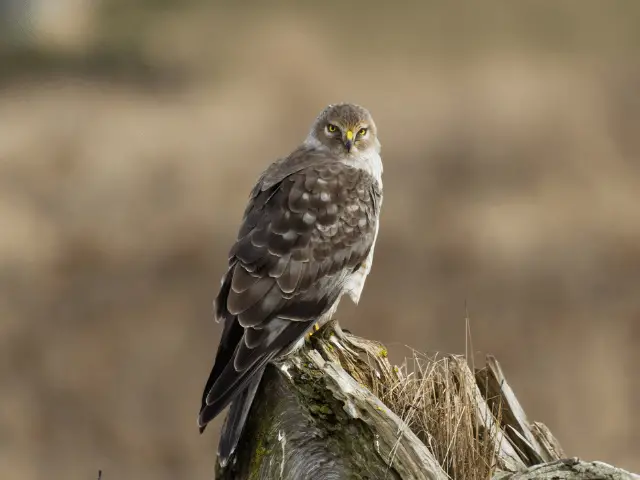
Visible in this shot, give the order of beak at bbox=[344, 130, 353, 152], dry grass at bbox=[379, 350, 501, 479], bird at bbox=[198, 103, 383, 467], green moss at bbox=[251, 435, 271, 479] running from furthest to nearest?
beak at bbox=[344, 130, 353, 152]
bird at bbox=[198, 103, 383, 467]
green moss at bbox=[251, 435, 271, 479]
dry grass at bbox=[379, 350, 501, 479]

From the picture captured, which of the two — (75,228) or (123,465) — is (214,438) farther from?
(75,228)

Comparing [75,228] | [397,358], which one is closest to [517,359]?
[397,358]

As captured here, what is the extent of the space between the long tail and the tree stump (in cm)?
9

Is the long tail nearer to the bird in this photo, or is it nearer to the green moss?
the bird

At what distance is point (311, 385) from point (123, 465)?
26.1 feet

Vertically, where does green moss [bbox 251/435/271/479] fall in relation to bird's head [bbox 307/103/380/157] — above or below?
below

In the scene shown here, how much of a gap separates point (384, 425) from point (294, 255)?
1.72 meters

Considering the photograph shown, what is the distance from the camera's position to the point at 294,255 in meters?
6.24

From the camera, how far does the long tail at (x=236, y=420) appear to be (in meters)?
5.36

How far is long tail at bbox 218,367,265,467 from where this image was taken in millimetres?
5359

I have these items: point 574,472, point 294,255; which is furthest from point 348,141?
point 574,472

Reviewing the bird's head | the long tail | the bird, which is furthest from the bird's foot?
the bird's head

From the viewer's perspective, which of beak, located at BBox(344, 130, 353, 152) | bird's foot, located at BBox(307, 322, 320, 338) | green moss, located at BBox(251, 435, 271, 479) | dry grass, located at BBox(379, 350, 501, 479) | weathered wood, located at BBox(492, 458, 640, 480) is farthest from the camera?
beak, located at BBox(344, 130, 353, 152)

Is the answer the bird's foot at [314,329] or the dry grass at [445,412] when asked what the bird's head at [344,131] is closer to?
the bird's foot at [314,329]
